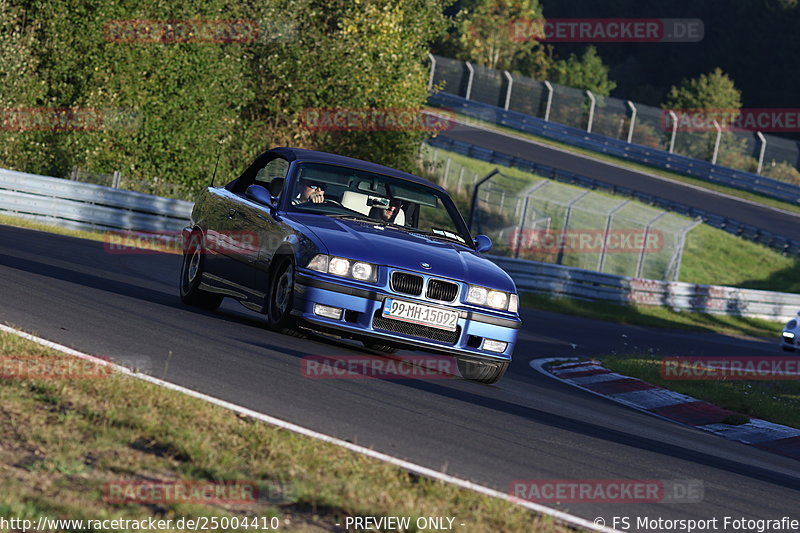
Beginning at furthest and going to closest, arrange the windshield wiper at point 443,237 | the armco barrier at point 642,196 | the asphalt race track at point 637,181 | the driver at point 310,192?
the asphalt race track at point 637,181, the armco barrier at point 642,196, the windshield wiper at point 443,237, the driver at point 310,192

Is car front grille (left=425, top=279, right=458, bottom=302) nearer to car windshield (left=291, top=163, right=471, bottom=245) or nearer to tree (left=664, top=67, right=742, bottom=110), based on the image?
car windshield (left=291, top=163, right=471, bottom=245)

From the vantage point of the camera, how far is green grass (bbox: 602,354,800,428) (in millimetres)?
12336

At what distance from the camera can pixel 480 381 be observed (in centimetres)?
1006

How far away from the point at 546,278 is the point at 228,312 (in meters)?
15.0

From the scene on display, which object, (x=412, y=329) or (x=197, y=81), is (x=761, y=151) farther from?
(x=412, y=329)

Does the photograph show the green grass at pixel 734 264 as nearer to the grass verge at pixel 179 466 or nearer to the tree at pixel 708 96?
the tree at pixel 708 96

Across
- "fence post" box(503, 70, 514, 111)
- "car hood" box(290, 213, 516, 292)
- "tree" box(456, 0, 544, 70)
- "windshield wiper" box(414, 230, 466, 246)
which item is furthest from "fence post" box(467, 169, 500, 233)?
"tree" box(456, 0, 544, 70)

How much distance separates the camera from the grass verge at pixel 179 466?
4406mm

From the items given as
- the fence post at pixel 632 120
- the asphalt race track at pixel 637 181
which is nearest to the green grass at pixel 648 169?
the asphalt race track at pixel 637 181

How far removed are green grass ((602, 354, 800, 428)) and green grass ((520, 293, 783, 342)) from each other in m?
9.37

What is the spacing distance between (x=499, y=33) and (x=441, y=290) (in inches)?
2842

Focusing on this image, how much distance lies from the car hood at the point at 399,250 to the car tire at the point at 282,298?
385 mm

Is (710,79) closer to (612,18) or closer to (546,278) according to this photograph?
(612,18)

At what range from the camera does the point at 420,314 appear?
9.13 m
